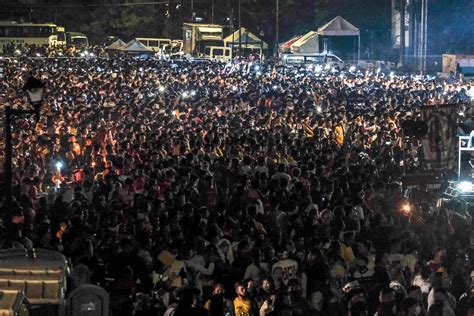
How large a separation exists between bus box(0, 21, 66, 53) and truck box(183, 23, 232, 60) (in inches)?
466

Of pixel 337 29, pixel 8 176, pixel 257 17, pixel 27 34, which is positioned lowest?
pixel 8 176

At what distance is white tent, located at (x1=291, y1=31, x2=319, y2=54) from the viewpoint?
60750 mm

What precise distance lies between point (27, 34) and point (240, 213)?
6760 cm

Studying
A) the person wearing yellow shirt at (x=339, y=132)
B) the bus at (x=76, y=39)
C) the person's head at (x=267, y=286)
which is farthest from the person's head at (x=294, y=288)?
the bus at (x=76, y=39)

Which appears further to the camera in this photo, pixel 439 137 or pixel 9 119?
pixel 439 137

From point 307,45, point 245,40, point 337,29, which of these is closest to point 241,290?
point 337,29

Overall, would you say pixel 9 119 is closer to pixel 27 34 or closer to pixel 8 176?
pixel 8 176

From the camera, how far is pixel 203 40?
2734 inches

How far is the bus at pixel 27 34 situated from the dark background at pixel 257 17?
7516 millimetres

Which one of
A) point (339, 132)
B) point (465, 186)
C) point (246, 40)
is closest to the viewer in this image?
point (465, 186)

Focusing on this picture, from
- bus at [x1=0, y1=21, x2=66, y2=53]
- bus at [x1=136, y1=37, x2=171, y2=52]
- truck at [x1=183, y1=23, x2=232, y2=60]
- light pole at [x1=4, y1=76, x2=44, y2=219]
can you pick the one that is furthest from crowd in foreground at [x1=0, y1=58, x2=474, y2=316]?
bus at [x1=0, y1=21, x2=66, y2=53]

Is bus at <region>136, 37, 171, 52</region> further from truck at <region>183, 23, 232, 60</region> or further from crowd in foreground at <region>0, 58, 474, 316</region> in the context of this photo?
crowd in foreground at <region>0, 58, 474, 316</region>

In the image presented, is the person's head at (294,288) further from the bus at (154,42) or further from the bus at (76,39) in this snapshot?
the bus at (76,39)

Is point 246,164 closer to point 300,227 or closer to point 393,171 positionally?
point 393,171
